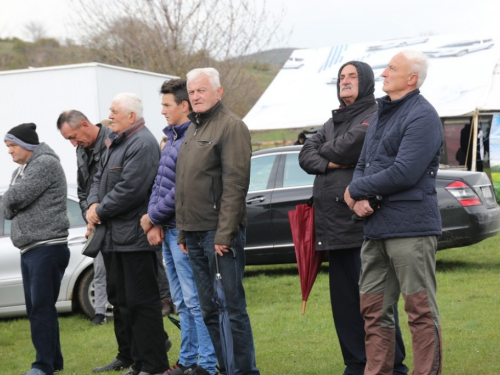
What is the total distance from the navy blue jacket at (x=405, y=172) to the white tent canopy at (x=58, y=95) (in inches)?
343

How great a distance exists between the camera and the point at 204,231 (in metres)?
5.22

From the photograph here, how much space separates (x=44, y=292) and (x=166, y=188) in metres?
1.58

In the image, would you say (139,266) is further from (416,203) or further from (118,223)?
(416,203)

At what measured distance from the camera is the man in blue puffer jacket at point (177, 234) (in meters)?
5.63

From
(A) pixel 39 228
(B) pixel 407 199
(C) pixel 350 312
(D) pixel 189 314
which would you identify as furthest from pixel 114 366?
(B) pixel 407 199

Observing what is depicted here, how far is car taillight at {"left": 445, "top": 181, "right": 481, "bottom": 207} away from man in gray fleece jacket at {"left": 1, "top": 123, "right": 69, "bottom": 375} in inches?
231

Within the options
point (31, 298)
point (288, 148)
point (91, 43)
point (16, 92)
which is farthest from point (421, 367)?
point (91, 43)

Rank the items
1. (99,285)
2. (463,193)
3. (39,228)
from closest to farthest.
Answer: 1. (39,228)
2. (99,285)
3. (463,193)

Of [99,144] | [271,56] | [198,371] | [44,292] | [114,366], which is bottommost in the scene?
[114,366]

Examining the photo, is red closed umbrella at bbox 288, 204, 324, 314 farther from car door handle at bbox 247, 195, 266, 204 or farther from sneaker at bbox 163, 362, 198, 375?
car door handle at bbox 247, 195, 266, 204

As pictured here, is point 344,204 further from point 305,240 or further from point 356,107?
point 356,107

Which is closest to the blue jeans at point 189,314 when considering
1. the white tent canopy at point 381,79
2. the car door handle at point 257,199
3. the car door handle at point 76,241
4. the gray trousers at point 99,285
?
the gray trousers at point 99,285

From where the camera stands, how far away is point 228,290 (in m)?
5.16

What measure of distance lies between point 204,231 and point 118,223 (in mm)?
946
